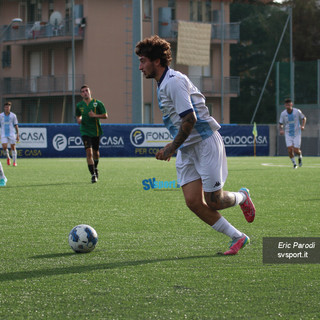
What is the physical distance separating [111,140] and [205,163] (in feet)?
85.8

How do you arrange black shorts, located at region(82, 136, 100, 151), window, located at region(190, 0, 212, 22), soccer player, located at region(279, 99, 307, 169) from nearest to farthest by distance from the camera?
black shorts, located at region(82, 136, 100, 151) → soccer player, located at region(279, 99, 307, 169) → window, located at region(190, 0, 212, 22)

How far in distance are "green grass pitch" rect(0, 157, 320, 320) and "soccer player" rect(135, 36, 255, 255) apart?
17.3 inches


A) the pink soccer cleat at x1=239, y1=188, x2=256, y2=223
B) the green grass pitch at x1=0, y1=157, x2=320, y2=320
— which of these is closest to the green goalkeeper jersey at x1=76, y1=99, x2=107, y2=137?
the green grass pitch at x1=0, y1=157, x2=320, y2=320

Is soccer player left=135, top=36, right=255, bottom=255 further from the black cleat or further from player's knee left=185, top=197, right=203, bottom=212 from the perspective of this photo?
the black cleat

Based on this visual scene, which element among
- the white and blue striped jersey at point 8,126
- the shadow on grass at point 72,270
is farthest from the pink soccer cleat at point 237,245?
the white and blue striped jersey at point 8,126

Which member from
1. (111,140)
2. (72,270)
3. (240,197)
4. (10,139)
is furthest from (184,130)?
(111,140)

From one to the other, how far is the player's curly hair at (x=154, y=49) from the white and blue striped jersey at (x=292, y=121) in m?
17.1

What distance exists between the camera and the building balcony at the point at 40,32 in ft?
140

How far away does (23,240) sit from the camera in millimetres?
6980

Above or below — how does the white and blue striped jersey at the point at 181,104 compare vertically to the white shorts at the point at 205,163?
above

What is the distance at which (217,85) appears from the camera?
44.9 m

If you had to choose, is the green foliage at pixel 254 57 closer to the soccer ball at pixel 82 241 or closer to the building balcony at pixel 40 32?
the building balcony at pixel 40 32

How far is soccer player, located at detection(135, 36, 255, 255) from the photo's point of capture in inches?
228

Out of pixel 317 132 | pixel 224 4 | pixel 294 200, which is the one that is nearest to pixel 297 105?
pixel 317 132
